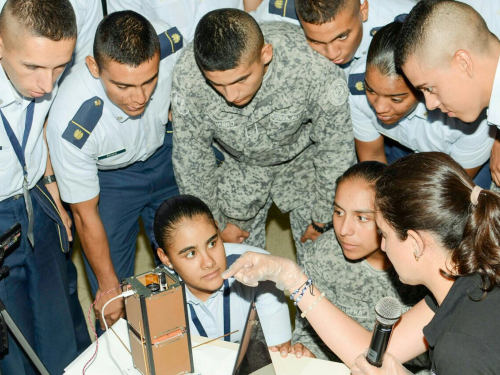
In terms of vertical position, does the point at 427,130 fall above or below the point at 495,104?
below

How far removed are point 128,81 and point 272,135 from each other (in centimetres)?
68

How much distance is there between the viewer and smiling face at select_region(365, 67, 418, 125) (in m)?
2.35

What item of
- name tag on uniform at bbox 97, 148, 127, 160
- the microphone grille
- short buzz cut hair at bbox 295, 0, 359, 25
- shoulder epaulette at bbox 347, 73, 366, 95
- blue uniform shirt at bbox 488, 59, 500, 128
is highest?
short buzz cut hair at bbox 295, 0, 359, 25

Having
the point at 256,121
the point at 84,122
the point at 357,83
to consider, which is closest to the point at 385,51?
the point at 357,83

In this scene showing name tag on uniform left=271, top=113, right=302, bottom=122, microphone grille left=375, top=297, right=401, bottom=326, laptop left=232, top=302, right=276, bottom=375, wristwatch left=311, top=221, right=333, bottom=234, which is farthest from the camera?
wristwatch left=311, top=221, right=333, bottom=234

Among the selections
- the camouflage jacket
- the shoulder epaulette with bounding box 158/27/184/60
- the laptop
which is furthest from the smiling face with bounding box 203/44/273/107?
the laptop

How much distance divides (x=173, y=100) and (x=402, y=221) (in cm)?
125

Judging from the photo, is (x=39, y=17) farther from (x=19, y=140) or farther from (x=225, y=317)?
(x=225, y=317)

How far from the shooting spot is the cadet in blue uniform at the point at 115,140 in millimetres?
2307

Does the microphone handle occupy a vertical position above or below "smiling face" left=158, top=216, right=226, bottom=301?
above

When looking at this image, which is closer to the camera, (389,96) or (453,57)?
(453,57)

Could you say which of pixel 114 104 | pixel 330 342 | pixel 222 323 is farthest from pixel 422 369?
pixel 114 104

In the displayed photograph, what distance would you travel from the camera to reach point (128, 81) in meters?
2.30

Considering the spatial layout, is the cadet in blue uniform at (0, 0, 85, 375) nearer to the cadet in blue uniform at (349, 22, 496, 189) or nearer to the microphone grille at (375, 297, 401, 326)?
the cadet in blue uniform at (349, 22, 496, 189)
